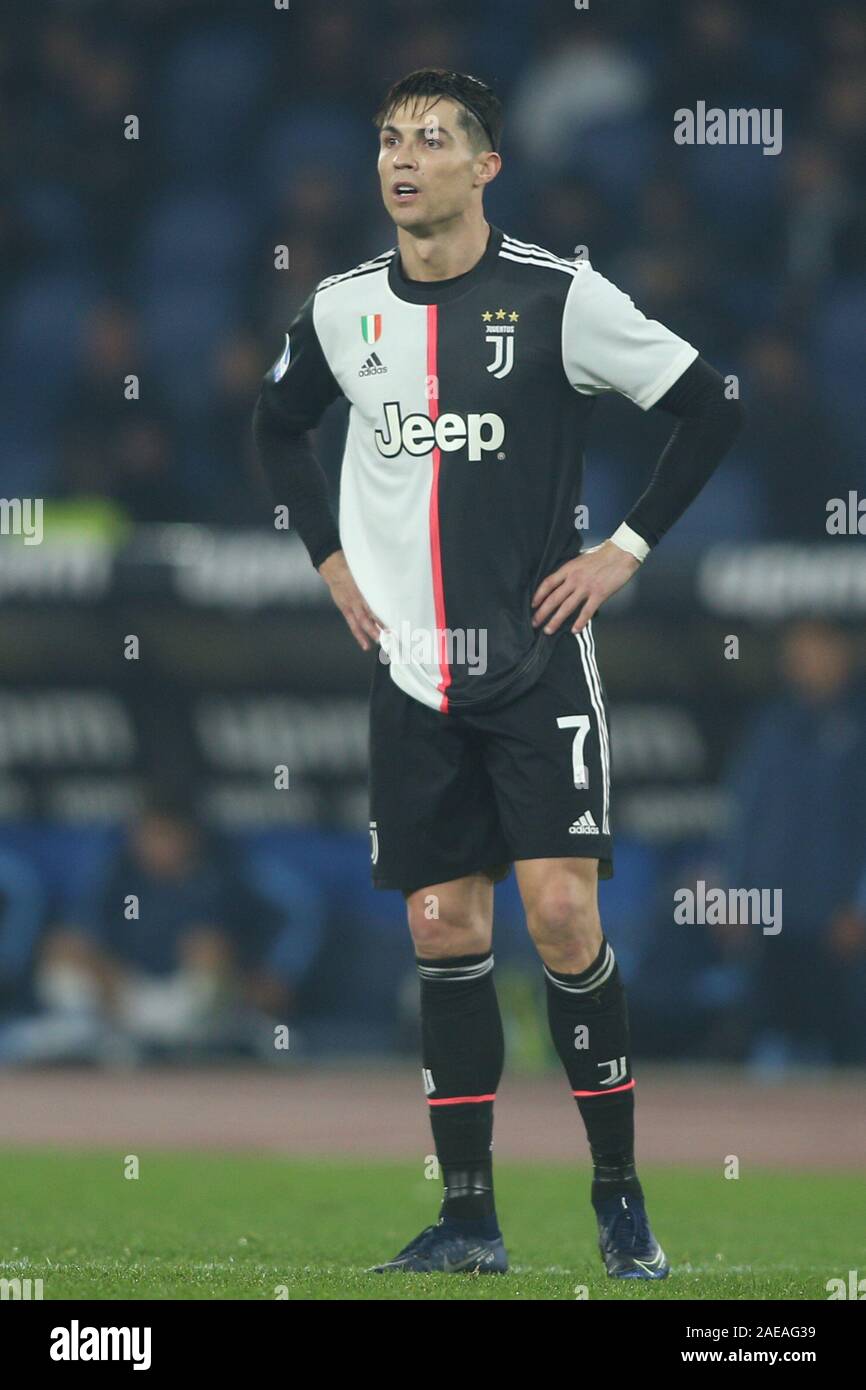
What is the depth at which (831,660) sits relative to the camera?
10.1 meters

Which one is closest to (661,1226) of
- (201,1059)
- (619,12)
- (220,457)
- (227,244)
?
(201,1059)

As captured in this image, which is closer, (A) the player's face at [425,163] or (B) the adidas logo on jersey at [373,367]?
(A) the player's face at [425,163]

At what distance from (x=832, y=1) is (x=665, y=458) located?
10648 mm

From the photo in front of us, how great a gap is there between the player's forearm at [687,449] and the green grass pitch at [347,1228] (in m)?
1.63

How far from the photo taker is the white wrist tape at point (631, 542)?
196 inches

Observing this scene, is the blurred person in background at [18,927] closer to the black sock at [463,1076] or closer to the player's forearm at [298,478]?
the player's forearm at [298,478]

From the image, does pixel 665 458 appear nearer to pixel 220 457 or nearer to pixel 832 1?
pixel 220 457

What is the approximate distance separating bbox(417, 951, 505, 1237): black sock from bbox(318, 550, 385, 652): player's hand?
2.47ft

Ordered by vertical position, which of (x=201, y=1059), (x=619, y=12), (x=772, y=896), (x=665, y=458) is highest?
(x=619, y=12)

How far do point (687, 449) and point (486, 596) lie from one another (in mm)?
563

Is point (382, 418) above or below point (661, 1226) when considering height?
above

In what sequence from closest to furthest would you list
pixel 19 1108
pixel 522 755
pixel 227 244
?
pixel 522 755 → pixel 19 1108 → pixel 227 244

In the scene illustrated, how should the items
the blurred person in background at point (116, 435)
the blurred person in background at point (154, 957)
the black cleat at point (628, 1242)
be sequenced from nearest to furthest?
the black cleat at point (628, 1242)
the blurred person in background at point (154, 957)
the blurred person in background at point (116, 435)

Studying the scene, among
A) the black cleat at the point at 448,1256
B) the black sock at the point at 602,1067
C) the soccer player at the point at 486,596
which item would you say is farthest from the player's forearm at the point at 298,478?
the black cleat at the point at 448,1256
